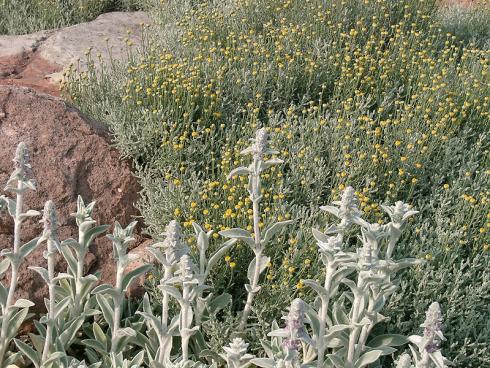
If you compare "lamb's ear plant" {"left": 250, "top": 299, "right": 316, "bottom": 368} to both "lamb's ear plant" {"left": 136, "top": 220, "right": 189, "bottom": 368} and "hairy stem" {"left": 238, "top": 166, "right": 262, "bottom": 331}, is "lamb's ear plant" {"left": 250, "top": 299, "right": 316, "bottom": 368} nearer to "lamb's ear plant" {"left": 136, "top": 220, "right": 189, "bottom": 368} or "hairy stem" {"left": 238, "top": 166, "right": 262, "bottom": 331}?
"lamb's ear plant" {"left": 136, "top": 220, "right": 189, "bottom": 368}

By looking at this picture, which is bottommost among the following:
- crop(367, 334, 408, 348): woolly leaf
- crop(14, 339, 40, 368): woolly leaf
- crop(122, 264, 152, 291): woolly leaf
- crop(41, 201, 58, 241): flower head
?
crop(367, 334, 408, 348): woolly leaf

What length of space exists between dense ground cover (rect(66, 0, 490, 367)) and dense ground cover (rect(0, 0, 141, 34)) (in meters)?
2.02

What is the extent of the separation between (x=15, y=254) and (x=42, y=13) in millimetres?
5642

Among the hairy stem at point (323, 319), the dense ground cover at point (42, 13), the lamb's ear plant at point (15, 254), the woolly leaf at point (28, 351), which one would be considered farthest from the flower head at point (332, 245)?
the dense ground cover at point (42, 13)

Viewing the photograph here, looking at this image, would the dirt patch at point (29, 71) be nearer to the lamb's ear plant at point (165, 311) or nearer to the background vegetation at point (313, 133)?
the background vegetation at point (313, 133)

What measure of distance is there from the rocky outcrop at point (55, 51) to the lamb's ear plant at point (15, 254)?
3046mm

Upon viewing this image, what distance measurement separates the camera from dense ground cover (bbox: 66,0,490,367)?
149 inches

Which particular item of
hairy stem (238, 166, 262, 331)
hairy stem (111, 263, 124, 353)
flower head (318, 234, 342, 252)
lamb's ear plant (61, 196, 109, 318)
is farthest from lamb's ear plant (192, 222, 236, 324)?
flower head (318, 234, 342, 252)

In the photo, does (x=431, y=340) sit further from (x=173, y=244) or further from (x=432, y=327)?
(x=173, y=244)

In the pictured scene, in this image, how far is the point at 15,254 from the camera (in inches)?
116

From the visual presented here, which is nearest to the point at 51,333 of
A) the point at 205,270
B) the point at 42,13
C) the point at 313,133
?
the point at 205,270

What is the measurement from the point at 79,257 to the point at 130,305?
561 mm

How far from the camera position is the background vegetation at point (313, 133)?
3781 millimetres

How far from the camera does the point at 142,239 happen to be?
4.24 metres
